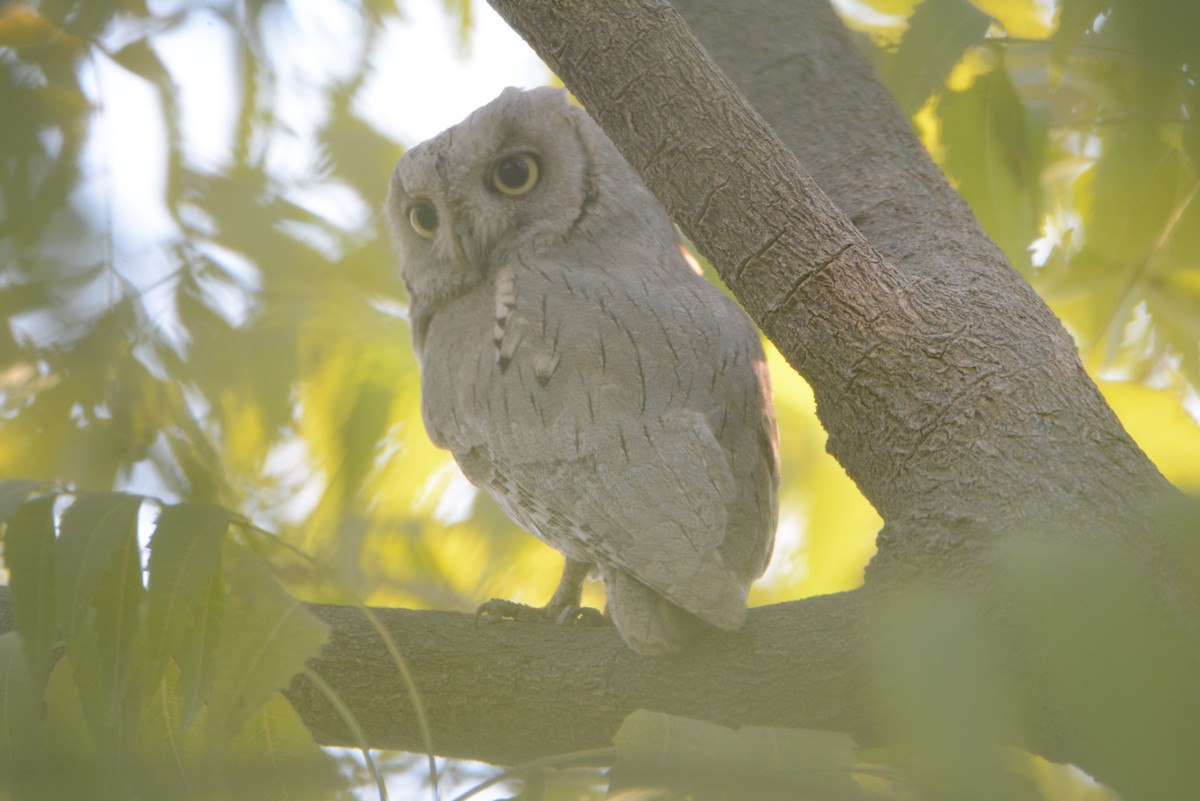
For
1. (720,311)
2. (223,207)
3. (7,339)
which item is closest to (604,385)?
(720,311)

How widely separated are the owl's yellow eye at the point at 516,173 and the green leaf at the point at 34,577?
1.25m

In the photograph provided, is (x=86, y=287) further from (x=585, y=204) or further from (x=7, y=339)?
(x=585, y=204)

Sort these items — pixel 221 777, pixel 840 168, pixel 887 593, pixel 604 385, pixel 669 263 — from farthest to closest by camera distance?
1. pixel 669 263
2. pixel 840 168
3. pixel 604 385
4. pixel 887 593
5. pixel 221 777

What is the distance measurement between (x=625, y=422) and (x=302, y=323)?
2.31 ft

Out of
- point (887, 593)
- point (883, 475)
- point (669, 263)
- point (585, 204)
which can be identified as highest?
point (585, 204)

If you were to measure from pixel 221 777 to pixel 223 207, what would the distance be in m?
1.05

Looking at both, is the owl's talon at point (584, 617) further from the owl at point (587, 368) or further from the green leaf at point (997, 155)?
the green leaf at point (997, 155)

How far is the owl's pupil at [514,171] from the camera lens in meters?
2.09

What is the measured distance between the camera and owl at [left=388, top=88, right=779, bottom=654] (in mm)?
1526

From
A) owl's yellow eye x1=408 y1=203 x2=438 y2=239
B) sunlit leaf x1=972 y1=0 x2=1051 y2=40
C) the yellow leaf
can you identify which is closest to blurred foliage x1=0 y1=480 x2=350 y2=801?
owl's yellow eye x1=408 y1=203 x2=438 y2=239

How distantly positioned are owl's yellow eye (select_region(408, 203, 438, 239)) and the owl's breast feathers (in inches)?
10.1

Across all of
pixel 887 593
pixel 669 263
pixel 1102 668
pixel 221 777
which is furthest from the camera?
pixel 669 263

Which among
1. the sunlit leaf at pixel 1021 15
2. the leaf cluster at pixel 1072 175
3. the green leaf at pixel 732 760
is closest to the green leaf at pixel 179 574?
the green leaf at pixel 732 760

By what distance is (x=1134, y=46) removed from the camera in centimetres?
59
